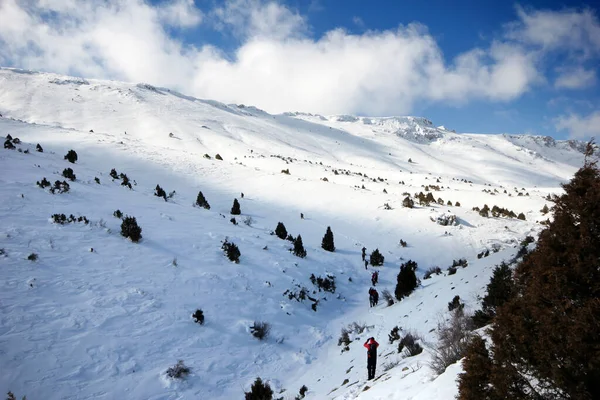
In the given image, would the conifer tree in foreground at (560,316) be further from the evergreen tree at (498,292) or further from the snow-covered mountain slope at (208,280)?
the evergreen tree at (498,292)

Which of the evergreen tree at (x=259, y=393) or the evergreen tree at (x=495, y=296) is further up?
the evergreen tree at (x=495, y=296)

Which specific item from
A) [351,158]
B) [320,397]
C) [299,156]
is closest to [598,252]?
[320,397]

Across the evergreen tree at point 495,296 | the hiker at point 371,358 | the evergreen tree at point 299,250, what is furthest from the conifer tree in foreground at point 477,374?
the evergreen tree at point 299,250

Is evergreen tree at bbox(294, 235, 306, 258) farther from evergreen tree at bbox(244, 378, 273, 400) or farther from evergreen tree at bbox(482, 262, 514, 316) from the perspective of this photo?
evergreen tree at bbox(482, 262, 514, 316)

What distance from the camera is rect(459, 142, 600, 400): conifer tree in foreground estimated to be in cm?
291

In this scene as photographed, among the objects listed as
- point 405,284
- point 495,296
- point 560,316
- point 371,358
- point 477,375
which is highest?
point 560,316

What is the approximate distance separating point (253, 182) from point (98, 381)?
82.1 ft

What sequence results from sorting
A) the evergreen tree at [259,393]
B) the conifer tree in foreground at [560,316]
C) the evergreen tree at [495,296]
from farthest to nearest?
the evergreen tree at [259,393], the evergreen tree at [495,296], the conifer tree in foreground at [560,316]

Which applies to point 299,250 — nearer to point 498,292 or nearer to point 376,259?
point 376,259

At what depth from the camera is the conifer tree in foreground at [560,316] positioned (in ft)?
9.54

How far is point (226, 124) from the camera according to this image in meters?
68.3

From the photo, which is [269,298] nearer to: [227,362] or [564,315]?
[227,362]

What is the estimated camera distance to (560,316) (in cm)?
307

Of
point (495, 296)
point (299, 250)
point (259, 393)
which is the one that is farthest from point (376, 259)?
point (259, 393)
